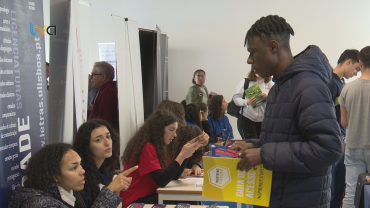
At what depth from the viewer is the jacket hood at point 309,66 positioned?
1403mm

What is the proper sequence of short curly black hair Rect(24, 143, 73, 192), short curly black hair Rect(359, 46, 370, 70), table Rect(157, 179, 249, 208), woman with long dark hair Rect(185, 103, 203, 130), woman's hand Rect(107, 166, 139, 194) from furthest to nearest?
woman with long dark hair Rect(185, 103, 203, 130)
short curly black hair Rect(359, 46, 370, 70)
table Rect(157, 179, 249, 208)
woman's hand Rect(107, 166, 139, 194)
short curly black hair Rect(24, 143, 73, 192)

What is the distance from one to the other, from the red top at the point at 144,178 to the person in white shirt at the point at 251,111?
238 centimetres

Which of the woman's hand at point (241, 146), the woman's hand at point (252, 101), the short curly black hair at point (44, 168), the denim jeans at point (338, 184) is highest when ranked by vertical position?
the woman's hand at point (241, 146)

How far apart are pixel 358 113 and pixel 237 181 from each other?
2.07 metres

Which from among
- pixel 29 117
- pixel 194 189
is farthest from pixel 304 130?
pixel 194 189

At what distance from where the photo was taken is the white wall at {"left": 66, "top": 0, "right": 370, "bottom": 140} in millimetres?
7207

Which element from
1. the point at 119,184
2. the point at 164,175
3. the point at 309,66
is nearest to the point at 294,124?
the point at 309,66

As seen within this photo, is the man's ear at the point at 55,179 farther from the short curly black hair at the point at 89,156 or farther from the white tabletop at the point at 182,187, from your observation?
the white tabletop at the point at 182,187

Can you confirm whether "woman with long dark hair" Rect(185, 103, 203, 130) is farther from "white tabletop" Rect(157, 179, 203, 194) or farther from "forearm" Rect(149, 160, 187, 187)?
"forearm" Rect(149, 160, 187, 187)

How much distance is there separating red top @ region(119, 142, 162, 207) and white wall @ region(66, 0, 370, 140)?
193 inches

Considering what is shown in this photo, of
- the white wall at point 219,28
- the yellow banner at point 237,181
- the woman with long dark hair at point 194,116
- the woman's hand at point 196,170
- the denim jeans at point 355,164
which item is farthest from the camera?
the white wall at point 219,28

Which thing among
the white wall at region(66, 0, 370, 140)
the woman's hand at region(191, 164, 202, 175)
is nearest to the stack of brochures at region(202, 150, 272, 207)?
the woman's hand at region(191, 164, 202, 175)

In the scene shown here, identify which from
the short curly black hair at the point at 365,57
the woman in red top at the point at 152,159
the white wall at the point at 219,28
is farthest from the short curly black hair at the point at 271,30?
the white wall at the point at 219,28

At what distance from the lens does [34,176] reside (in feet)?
5.50
